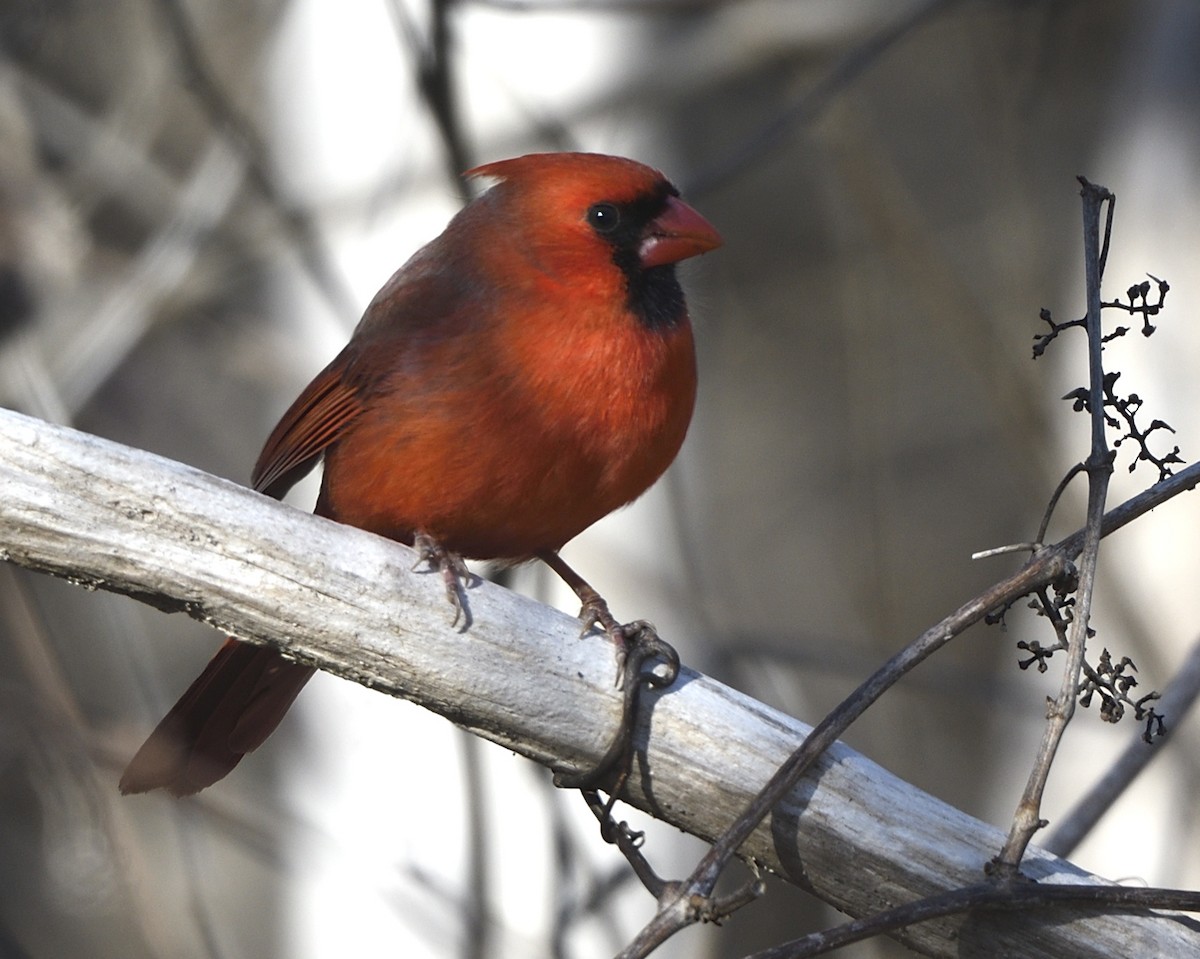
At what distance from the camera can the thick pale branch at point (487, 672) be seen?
1637mm

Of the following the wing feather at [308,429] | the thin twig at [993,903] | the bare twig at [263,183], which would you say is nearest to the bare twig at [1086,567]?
the thin twig at [993,903]

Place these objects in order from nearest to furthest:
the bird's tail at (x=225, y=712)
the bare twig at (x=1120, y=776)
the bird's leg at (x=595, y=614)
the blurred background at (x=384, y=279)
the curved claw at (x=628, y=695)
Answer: the curved claw at (x=628, y=695)
the bird's leg at (x=595, y=614)
the bare twig at (x=1120, y=776)
the bird's tail at (x=225, y=712)
the blurred background at (x=384, y=279)

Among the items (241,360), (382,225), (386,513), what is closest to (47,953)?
(241,360)

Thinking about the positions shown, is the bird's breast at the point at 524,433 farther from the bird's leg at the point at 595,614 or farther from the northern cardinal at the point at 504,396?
the bird's leg at the point at 595,614

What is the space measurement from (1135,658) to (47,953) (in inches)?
167

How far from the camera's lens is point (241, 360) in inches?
146

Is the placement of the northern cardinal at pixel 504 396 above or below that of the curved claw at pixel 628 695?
above

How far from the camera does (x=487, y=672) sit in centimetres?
173

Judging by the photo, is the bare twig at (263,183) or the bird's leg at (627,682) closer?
the bird's leg at (627,682)

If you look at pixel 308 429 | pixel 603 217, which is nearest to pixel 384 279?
pixel 308 429

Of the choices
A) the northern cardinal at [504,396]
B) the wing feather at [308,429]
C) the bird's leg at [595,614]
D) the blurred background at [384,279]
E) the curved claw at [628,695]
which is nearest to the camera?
the curved claw at [628,695]

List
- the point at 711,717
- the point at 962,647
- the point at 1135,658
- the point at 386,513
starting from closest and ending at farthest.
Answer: the point at 711,717
the point at 386,513
the point at 1135,658
the point at 962,647

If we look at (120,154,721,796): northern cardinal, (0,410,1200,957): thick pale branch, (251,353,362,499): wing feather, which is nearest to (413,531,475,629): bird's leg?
(0,410,1200,957): thick pale branch

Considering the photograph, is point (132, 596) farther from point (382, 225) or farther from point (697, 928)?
point (697, 928)
